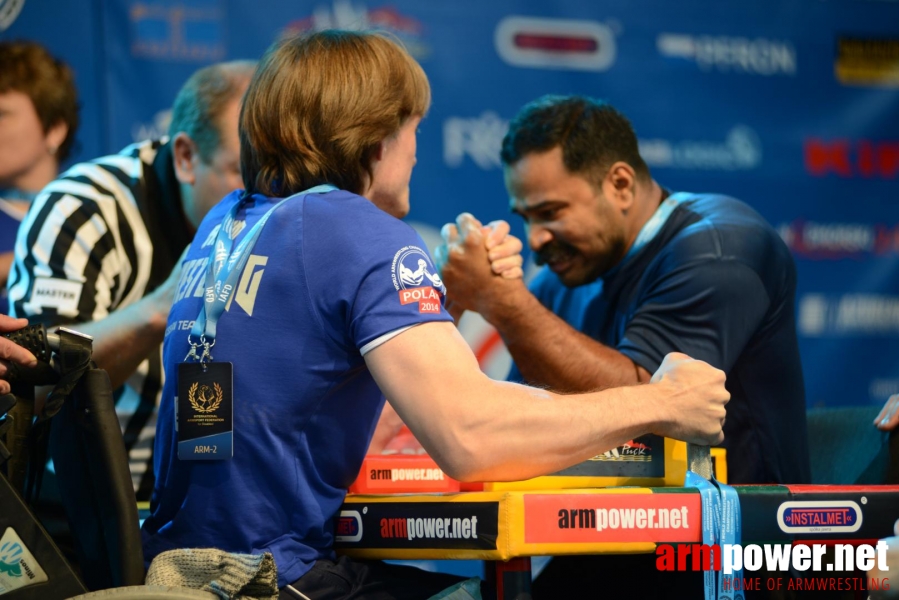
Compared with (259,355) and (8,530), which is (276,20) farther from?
(8,530)

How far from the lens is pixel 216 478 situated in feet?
4.42

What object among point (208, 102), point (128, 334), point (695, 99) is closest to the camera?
point (128, 334)

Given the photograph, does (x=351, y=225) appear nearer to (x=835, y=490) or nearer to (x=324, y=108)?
(x=324, y=108)

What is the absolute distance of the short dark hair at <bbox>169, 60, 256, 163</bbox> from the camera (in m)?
2.45

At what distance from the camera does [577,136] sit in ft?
8.68

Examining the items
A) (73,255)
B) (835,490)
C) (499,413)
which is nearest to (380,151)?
(499,413)

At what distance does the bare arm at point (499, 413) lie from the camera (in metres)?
1.26

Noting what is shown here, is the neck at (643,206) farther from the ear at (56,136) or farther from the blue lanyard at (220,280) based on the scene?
the ear at (56,136)

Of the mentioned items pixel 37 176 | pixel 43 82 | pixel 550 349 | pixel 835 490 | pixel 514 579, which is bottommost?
pixel 514 579

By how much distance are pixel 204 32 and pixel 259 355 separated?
6.63 ft

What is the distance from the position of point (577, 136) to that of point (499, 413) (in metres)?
1.51

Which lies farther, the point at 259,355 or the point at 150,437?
the point at 150,437

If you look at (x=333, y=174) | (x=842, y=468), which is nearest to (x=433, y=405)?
(x=333, y=174)

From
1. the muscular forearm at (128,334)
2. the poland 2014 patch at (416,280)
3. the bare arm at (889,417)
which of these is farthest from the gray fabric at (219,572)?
the bare arm at (889,417)
